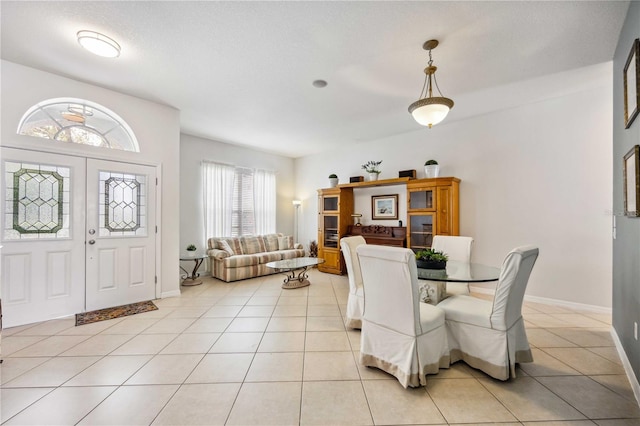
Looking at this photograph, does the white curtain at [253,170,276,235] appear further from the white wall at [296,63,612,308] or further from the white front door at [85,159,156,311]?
the white wall at [296,63,612,308]

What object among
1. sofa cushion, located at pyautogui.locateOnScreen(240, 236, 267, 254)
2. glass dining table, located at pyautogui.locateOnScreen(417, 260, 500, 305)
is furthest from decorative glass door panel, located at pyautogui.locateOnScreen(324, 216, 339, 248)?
glass dining table, located at pyautogui.locateOnScreen(417, 260, 500, 305)

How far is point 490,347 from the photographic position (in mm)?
2043

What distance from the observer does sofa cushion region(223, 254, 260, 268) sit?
5066mm

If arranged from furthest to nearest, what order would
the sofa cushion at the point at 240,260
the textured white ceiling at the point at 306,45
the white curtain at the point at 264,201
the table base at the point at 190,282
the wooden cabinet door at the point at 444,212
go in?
the white curtain at the point at 264,201, the sofa cushion at the point at 240,260, the table base at the point at 190,282, the wooden cabinet door at the point at 444,212, the textured white ceiling at the point at 306,45

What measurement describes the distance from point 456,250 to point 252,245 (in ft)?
14.0

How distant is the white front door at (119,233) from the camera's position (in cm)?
350

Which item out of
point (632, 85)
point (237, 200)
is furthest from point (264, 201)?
point (632, 85)

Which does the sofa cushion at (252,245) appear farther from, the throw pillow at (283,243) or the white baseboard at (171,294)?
the white baseboard at (171,294)

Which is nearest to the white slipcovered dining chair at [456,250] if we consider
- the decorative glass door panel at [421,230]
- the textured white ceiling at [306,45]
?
the decorative glass door panel at [421,230]

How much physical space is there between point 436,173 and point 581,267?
2370mm

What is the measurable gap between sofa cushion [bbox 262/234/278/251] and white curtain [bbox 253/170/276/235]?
40cm

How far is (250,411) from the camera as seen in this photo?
1713 millimetres

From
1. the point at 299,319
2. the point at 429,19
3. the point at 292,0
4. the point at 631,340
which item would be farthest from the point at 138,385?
the point at 631,340

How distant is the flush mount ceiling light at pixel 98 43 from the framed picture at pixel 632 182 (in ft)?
14.8
